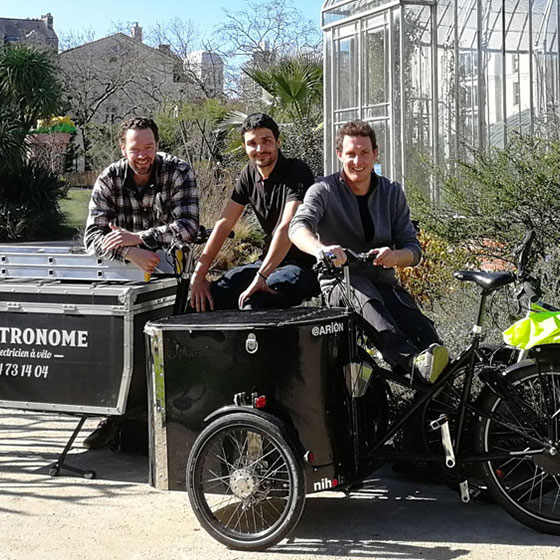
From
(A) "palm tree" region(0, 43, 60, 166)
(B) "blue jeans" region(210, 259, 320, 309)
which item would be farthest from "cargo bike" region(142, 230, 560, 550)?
(A) "palm tree" region(0, 43, 60, 166)

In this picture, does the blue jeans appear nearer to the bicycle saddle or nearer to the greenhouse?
the bicycle saddle

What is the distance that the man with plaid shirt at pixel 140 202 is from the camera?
521 centimetres

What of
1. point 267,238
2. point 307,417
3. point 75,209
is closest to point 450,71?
point 267,238

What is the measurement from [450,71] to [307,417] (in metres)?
8.65

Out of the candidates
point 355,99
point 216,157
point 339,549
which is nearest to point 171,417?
point 339,549

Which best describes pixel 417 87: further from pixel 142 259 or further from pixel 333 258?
pixel 333 258

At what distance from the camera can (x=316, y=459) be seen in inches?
156

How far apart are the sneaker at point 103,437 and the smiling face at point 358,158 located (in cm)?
217

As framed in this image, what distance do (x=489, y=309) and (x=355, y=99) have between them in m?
7.22

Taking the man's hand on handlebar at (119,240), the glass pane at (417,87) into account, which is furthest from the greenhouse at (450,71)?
the man's hand on handlebar at (119,240)

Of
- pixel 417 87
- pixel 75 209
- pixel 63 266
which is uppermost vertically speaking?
pixel 417 87

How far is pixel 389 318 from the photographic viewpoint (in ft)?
13.9

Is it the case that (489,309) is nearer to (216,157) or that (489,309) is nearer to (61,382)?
(61,382)

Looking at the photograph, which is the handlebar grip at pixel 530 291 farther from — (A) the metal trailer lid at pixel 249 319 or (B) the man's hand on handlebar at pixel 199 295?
(B) the man's hand on handlebar at pixel 199 295
